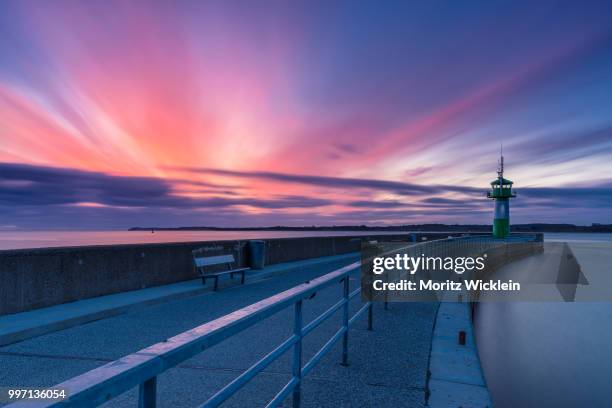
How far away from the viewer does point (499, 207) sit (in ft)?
138

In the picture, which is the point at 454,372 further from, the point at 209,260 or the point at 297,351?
the point at 209,260

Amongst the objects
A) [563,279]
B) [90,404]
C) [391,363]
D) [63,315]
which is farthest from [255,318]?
→ [563,279]

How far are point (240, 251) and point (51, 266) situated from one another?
24.5 ft

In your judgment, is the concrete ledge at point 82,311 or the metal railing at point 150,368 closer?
the metal railing at point 150,368

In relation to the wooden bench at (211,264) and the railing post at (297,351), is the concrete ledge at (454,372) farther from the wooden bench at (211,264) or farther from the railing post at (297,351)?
the wooden bench at (211,264)

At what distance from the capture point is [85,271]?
8.83 meters

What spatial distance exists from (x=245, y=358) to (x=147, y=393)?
163 inches

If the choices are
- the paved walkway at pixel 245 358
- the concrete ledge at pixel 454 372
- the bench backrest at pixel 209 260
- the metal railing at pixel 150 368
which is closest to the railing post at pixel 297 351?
the metal railing at pixel 150 368

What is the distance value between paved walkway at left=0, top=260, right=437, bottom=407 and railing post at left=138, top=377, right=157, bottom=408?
2.83 m

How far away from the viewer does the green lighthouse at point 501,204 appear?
41.2m

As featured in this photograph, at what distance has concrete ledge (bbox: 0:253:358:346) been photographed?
642 cm

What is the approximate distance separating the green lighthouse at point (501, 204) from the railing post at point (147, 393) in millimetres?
43615

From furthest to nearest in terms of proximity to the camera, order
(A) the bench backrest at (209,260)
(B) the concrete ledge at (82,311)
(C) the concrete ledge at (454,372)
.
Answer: (A) the bench backrest at (209,260), (B) the concrete ledge at (82,311), (C) the concrete ledge at (454,372)

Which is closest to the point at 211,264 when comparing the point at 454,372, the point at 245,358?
the point at 245,358
